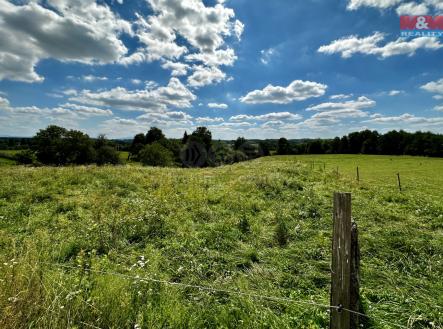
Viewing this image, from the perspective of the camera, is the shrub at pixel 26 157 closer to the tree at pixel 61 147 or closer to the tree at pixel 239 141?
the tree at pixel 61 147

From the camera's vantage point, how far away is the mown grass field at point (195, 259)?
316 cm

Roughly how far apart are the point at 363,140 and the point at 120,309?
98039 mm

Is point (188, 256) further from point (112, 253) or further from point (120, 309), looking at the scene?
point (120, 309)

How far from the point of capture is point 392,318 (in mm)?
3348

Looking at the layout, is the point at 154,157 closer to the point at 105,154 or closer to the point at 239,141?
the point at 105,154

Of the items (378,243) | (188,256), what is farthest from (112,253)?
(378,243)

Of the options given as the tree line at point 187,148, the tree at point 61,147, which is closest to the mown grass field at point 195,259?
the tree line at point 187,148

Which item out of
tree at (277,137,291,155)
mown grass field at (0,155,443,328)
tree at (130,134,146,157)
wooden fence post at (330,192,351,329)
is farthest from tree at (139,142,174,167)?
wooden fence post at (330,192,351,329)

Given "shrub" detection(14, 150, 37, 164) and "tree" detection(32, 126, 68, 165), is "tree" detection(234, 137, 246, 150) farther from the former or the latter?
"shrub" detection(14, 150, 37, 164)

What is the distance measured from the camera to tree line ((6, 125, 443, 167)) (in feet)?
166

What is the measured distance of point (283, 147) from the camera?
315 feet

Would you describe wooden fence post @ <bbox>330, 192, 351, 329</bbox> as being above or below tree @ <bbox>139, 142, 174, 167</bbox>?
above

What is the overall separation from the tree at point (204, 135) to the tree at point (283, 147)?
31133 mm

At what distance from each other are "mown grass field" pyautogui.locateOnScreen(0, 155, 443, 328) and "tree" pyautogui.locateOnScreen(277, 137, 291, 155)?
85881mm
